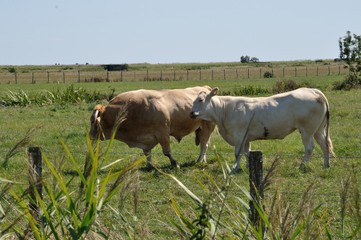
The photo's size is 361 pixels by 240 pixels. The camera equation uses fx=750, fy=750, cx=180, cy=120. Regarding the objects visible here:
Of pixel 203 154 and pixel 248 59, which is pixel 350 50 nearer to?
pixel 203 154

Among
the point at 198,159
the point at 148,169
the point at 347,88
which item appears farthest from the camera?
the point at 347,88

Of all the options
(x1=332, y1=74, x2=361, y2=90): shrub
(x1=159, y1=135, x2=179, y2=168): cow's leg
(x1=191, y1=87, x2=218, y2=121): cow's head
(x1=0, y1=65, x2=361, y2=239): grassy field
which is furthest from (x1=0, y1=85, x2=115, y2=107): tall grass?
(x1=191, y1=87, x2=218, y2=121): cow's head

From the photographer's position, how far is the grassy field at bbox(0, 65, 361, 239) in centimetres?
428

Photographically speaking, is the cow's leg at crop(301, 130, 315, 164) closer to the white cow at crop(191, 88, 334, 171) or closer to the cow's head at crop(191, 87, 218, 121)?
the white cow at crop(191, 88, 334, 171)

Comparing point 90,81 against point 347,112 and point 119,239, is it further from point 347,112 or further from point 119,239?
point 119,239


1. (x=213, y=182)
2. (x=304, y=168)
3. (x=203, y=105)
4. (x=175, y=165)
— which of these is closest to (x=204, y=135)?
(x=203, y=105)

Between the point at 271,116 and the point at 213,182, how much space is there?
9534 millimetres

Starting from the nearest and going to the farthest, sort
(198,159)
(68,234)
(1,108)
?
(68,234)
(198,159)
(1,108)

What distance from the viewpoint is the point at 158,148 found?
16.4 metres

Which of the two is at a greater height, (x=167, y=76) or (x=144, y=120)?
(x=144, y=120)

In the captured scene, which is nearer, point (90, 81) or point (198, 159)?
point (198, 159)

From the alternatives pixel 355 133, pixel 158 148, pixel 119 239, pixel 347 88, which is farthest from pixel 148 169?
pixel 347 88

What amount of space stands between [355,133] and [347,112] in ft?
16.7

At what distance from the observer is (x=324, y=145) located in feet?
44.9
